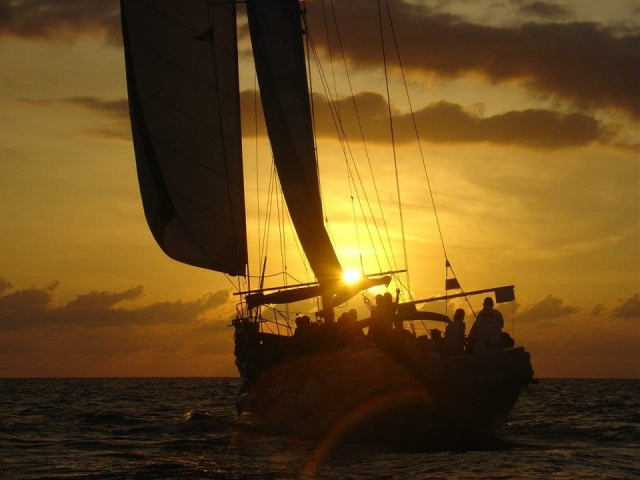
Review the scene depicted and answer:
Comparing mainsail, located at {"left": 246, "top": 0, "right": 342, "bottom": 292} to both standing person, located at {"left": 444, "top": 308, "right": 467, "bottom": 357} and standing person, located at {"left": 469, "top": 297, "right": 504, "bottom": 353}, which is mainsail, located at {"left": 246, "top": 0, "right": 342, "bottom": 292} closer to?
standing person, located at {"left": 444, "top": 308, "right": 467, "bottom": 357}

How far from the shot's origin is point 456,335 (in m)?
22.4

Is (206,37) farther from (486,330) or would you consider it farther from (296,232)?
(486,330)

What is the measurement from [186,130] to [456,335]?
12.3m

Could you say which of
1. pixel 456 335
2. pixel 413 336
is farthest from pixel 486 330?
pixel 413 336

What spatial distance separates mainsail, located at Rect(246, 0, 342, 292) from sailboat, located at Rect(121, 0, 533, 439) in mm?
37

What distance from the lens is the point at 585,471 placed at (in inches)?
728

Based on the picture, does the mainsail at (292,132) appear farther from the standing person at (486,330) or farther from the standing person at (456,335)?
the standing person at (486,330)

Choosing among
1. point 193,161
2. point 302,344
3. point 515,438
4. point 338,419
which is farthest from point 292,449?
point 193,161

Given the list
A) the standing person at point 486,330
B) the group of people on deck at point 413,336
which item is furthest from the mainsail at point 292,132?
the standing person at point 486,330

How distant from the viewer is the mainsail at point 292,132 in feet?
90.7

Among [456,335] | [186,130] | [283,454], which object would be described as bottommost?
[283,454]

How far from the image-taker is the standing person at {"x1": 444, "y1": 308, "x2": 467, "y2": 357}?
22.3 metres

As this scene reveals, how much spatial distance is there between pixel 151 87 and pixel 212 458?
13.4 m

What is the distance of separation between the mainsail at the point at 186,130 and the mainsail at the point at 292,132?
2.77 m
